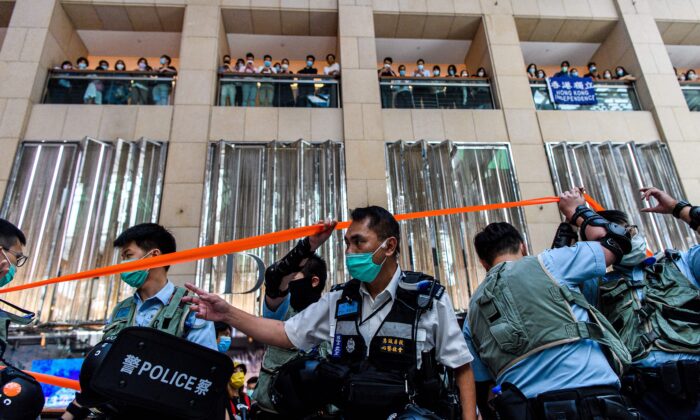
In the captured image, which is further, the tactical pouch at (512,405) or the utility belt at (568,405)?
→ the tactical pouch at (512,405)

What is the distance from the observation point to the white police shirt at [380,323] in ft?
5.53

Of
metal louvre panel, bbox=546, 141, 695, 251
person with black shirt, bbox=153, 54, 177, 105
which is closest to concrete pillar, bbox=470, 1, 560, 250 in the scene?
metal louvre panel, bbox=546, 141, 695, 251

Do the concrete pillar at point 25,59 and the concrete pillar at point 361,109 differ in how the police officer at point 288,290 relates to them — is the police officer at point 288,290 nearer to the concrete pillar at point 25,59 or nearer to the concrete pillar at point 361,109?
the concrete pillar at point 361,109

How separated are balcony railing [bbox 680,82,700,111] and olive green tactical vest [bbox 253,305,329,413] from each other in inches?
362

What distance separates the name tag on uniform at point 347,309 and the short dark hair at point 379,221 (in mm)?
347

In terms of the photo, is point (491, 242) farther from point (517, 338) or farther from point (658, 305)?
point (658, 305)

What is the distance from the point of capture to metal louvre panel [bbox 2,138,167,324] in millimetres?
5625

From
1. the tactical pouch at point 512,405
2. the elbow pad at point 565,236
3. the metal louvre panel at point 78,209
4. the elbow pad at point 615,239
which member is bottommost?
the tactical pouch at point 512,405

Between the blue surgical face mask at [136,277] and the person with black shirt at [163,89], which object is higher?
the person with black shirt at [163,89]

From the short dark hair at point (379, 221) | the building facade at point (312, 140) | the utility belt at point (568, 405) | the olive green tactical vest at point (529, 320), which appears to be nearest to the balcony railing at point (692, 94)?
the building facade at point (312, 140)

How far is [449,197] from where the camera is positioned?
663cm

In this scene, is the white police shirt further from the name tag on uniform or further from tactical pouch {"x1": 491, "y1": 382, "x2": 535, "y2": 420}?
tactical pouch {"x1": 491, "y1": 382, "x2": 535, "y2": 420}

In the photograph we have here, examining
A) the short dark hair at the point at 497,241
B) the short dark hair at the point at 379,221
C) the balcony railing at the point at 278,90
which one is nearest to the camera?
the short dark hair at the point at 379,221

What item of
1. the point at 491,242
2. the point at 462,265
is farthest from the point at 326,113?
the point at 491,242
